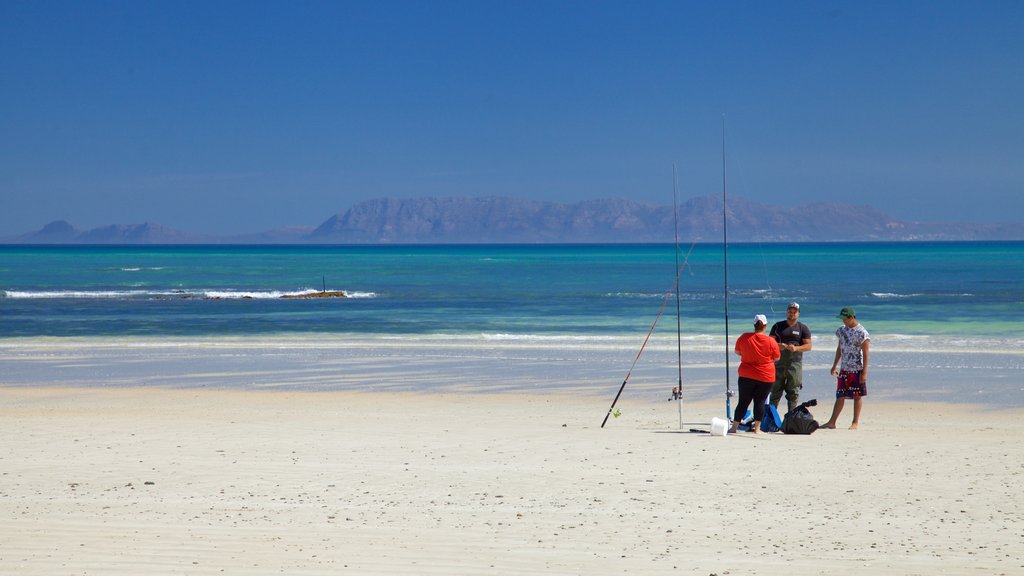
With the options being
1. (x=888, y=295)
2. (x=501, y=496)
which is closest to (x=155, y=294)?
(x=888, y=295)

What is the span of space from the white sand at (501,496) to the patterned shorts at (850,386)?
0.38m

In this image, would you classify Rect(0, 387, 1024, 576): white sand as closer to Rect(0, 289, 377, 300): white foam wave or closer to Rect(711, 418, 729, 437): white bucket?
Rect(711, 418, 729, 437): white bucket

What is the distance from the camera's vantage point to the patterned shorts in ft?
33.8

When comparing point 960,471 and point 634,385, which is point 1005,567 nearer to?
point 960,471

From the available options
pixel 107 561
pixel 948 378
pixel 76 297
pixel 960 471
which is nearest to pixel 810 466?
pixel 960 471

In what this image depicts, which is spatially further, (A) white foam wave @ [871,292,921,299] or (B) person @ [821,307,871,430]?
(A) white foam wave @ [871,292,921,299]

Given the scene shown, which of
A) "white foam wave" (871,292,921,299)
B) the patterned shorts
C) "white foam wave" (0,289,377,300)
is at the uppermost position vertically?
the patterned shorts

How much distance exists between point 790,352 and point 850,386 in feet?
2.34

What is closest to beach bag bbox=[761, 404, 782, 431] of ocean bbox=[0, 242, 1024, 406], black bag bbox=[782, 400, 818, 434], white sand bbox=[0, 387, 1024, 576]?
black bag bbox=[782, 400, 818, 434]

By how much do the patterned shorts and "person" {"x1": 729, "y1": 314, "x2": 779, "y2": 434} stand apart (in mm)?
859

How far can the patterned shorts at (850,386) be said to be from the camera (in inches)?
405

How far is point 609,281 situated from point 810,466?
172 feet

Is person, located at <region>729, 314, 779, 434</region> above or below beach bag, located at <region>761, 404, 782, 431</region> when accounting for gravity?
above

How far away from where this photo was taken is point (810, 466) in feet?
27.5
